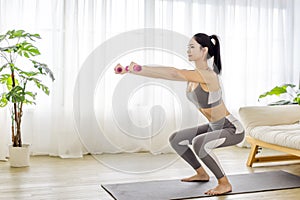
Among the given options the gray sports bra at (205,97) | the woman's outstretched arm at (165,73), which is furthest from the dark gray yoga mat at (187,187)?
the woman's outstretched arm at (165,73)

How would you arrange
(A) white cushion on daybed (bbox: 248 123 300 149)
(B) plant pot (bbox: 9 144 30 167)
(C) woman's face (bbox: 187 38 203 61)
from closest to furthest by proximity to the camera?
(C) woman's face (bbox: 187 38 203 61), (A) white cushion on daybed (bbox: 248 123 300 149), (B) plant pot (bbox: 9 144 30 167)

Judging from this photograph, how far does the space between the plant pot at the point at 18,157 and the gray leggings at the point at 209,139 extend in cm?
144

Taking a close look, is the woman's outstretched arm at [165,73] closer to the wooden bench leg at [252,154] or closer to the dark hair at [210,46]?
the dark hair at [210,46]

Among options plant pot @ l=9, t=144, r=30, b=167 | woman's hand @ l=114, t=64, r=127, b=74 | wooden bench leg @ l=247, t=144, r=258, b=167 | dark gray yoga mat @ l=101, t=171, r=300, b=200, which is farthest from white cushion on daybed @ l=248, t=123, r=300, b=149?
plant pot @ l=9, t=144, r=30, b=167

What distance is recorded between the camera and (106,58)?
4.30m

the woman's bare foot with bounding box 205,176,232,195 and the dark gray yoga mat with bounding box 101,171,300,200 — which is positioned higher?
the woman's bare foot with bounding box 205,176,232,195

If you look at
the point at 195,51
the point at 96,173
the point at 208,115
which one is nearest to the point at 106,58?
the point at 96,173

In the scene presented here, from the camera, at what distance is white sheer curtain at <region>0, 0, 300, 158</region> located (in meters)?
4.50

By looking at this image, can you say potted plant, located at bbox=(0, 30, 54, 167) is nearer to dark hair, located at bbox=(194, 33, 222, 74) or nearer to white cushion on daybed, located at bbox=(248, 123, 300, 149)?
dark hair, located at bbox=(194, 33, 222, 74)

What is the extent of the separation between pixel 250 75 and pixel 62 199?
305cm

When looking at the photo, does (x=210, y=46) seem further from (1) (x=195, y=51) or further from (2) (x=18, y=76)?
(2) (x=18, y=76)

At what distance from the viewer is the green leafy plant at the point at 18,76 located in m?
3.97

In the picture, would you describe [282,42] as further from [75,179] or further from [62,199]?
[62,199]

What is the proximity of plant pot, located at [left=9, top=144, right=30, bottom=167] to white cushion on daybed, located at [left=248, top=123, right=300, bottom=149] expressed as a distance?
201 cm
